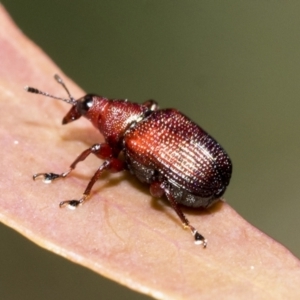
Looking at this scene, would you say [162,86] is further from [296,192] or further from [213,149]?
[213,149]

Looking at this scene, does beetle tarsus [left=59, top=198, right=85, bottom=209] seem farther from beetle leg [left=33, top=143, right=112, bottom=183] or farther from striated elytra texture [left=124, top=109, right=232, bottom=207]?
striated elytra texture [left=124, top=109, right=232, bottom=207]

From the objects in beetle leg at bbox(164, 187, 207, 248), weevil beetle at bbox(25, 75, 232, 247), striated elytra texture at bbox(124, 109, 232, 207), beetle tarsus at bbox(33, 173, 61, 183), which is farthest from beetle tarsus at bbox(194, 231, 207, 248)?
beetle tarsus at bbox(33, 173, 61, 183)

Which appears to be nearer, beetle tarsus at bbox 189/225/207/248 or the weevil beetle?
beetle tarsus at bbox 189/225/207/248

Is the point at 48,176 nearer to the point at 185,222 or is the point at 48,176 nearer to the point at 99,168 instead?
the point at 99,168

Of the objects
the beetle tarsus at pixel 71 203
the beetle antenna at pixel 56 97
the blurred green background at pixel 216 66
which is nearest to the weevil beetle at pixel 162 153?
the beetle antenna at pixel 56 97

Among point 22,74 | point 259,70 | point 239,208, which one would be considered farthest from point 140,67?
point 22,74

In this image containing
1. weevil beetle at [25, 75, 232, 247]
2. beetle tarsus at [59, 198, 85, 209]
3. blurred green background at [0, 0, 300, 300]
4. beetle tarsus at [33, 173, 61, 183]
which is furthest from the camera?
blurred green background at [0, 0, 300, 300]

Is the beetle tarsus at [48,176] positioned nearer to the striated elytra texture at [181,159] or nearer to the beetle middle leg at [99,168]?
the beetle middle leg at [99,168]

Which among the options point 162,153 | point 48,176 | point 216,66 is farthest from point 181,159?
point 216,66
